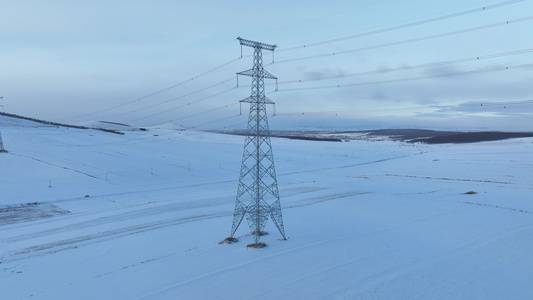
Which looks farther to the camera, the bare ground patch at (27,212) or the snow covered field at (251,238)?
the bare ground patch at (27,212)

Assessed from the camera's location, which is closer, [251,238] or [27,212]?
[251,238]

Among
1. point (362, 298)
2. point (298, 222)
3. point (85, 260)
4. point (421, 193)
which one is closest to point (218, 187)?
point (298, 222)

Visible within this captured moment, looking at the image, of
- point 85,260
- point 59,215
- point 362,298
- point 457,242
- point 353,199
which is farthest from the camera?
point 353,199

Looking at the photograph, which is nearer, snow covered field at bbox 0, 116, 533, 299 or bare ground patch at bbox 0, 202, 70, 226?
snow covered field at bbox 0, 116, 533, 299

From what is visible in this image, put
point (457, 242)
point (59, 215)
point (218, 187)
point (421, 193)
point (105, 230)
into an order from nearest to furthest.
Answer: point (457, 242) < point (105, 230) < point (59, 215) < point (421, 193) < point (218, 187)

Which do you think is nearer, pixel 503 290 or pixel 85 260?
pixel 503 290

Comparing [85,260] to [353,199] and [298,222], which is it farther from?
[353,199]
